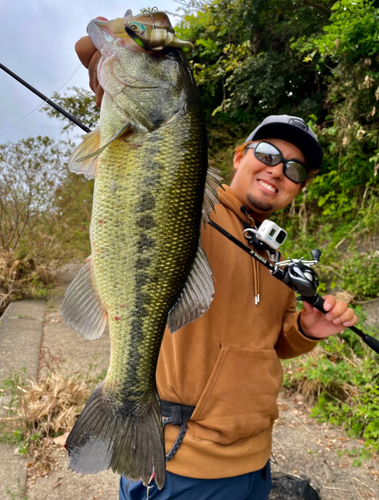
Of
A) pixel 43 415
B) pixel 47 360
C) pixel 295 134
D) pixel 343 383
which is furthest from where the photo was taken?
pixel 47 360

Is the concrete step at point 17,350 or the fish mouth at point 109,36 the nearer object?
the fish mouth at point 109,36

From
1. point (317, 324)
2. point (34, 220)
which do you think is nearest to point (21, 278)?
point (34, 220)

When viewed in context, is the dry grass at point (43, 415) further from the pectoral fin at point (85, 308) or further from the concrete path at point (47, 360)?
the pectoral fin at point (85, 308)

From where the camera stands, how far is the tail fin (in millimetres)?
1205

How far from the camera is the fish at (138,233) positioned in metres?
1.16

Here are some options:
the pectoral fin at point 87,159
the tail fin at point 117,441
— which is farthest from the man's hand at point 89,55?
the tail fin at point 117,441

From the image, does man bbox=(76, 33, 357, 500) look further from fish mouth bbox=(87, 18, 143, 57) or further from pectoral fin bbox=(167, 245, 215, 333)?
pectoral fin bbox=(167, 245, 215, 333)

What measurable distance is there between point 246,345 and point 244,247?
461 mm

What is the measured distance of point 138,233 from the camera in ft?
3.85

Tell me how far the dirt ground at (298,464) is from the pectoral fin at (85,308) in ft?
4.85

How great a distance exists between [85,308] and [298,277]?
1034 mm

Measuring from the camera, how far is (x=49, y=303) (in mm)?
6836

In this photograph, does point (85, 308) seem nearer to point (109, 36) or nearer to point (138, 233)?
point (138, 233)

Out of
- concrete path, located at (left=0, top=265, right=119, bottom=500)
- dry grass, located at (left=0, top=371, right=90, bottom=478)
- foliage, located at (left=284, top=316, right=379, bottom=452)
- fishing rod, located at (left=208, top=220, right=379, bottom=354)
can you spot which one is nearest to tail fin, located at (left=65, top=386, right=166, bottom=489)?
fishing rod, located at (left=208, top=220, right=379, bottom=354)
